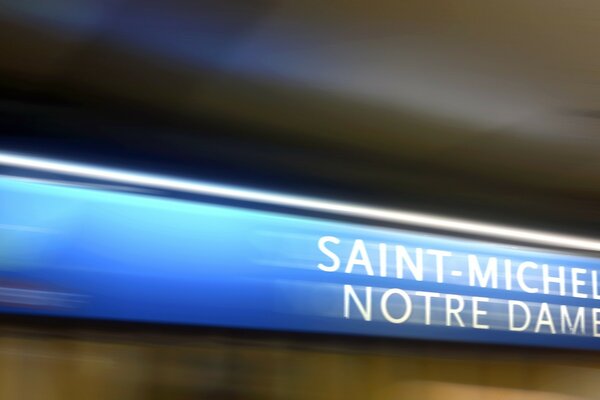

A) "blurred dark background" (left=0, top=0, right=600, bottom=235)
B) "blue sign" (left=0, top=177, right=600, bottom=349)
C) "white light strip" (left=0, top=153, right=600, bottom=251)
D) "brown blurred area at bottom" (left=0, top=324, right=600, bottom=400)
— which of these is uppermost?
"blurred dark background" (left=0, top=0, right=600, bottom=235)

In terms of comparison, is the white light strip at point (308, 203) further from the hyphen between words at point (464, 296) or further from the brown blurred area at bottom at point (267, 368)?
the brown blurred area at bottom at point (267, 368)

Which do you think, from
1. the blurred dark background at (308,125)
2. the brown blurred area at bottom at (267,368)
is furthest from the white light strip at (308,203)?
the brown blurred area at bottom at (267,368)

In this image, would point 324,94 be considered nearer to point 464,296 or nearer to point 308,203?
point 308,203

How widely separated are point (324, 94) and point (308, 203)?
1.38 feet

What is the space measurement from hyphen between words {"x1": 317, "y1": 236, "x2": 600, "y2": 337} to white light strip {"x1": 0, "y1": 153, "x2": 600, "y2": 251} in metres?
0.09

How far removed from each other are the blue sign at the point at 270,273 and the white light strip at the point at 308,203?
0.04 meters

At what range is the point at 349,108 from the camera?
2.34 meters

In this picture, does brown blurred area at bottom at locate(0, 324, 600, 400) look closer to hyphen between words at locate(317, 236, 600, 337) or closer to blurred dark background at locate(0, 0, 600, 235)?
hyphen between words at locate(317, 236, 600, 337)

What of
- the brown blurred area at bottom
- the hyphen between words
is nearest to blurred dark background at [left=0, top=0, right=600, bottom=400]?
the brown blurred area at bottom

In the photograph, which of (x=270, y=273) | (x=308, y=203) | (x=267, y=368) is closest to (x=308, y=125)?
(x=308, y=203)

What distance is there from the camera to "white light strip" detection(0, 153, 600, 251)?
2.22 meters

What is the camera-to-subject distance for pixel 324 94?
225 cm

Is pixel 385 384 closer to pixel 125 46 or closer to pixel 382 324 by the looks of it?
pixel 382 324

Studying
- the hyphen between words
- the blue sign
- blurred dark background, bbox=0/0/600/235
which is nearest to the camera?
blurred dark background, bbox=0/0/600/235
